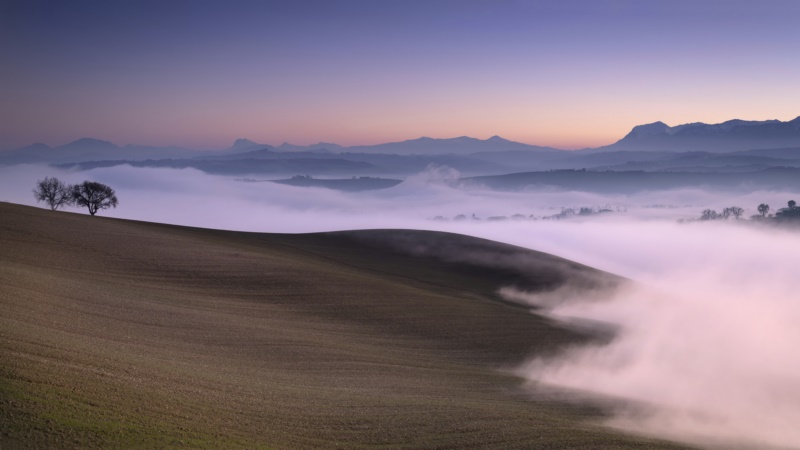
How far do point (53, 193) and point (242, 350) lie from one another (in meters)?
67.7

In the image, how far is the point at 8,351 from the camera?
57.2ft

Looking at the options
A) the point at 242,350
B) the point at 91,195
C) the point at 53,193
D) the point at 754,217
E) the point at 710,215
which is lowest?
the point at 242,350

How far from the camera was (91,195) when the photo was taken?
265 ft

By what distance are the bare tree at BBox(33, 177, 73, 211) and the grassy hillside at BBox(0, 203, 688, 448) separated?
25494mm

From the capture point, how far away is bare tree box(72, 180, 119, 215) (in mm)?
80500

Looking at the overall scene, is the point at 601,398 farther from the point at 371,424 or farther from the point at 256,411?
the point at 256,411

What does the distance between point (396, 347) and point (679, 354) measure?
63.4 ft

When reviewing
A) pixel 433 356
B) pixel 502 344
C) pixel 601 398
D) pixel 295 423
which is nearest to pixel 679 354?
pixel 502 344

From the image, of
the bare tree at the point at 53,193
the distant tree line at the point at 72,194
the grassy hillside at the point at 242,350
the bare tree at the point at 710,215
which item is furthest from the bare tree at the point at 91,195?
the bare tree at the point at 710,215

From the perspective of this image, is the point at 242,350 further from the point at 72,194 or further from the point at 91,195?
the point at 72,194

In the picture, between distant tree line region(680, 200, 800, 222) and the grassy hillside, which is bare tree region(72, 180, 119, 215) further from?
distant tree line region(680, 200, 800, 222)

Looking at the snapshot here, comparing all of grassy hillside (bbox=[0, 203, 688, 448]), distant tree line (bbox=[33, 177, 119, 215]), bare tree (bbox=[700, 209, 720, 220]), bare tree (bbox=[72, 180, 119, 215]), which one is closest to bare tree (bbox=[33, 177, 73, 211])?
distant tree line (bbox=[33, 177, 119, 215])

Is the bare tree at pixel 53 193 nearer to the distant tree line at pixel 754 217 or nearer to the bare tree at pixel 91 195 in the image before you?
the bare tree at pixel 91 195

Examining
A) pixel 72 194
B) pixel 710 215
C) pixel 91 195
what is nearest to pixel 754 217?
pixel 710 215
